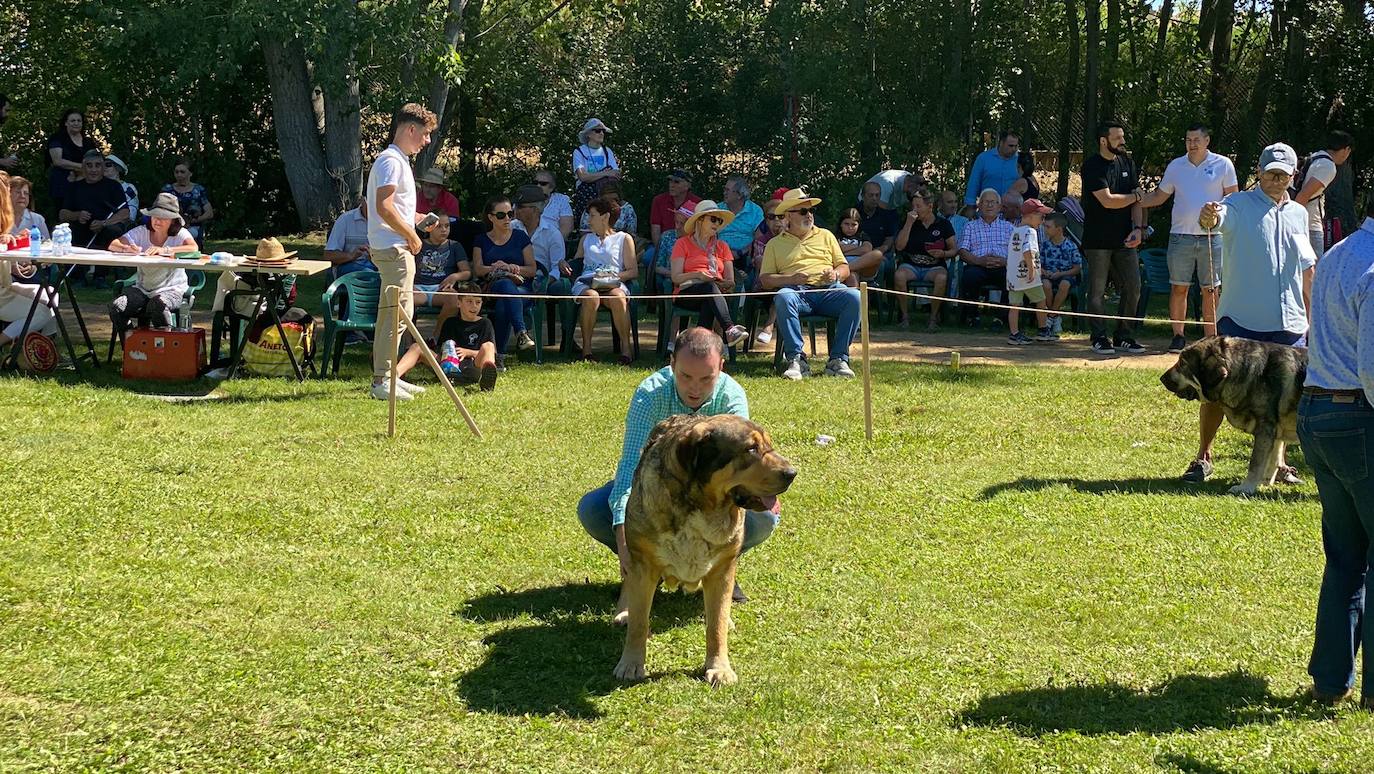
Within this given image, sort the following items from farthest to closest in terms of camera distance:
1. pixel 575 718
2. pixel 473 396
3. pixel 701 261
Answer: pixel 701 261
pixel 473 396
pixel 575 718

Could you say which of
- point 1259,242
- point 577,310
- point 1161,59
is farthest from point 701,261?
point 1161,59

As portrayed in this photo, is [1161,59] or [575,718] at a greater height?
[1161,59]

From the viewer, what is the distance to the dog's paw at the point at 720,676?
17.9 ft

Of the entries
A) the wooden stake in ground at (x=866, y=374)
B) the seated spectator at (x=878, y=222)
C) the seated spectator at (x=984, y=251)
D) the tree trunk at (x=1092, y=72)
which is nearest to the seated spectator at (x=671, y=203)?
the seated spectator at (x=878, y=222)

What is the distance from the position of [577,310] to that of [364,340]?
1.99m

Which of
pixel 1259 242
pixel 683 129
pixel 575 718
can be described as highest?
pixel 683 129

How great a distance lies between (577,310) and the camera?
13867 mm

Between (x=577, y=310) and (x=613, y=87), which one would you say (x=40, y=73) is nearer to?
(x=613, y=87)

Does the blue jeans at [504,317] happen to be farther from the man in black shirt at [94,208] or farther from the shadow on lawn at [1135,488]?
the man in black shirt at [94,208]

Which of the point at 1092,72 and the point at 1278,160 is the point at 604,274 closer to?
the point at 1278,160

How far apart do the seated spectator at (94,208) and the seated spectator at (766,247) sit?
7.97 m

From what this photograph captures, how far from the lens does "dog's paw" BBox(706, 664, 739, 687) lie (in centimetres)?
546

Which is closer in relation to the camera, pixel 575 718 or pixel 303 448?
pixel 575 718

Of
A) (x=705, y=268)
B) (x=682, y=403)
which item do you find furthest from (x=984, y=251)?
(x=682, y=403)
